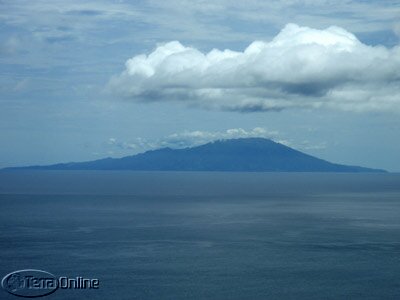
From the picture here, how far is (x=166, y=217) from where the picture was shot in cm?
14888

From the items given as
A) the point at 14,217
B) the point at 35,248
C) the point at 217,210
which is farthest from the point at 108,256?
the point at 217,210

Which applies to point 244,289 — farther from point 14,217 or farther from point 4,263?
point 14,217

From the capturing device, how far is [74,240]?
343ft

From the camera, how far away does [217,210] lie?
17325 centimetres

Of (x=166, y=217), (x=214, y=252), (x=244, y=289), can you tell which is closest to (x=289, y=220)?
(x=166, y=217)

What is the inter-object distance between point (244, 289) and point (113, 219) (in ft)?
248

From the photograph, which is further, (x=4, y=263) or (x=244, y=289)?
(x=4, y=263)

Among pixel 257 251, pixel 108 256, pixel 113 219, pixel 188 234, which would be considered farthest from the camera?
pixel 113 219

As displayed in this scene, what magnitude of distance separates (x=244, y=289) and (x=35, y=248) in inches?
1559

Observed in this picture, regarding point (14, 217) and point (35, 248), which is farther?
point (14, 217)

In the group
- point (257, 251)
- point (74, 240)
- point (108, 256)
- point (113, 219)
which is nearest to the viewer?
point (108, 256)

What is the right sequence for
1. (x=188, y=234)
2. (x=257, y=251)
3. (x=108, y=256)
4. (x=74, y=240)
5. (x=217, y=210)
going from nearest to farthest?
(x=108, y=256), (x=257, y=251), (x=74, y=240), (x=188, y=234), (x=217, y=210)

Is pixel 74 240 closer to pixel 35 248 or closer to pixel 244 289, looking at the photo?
pixel 35 248

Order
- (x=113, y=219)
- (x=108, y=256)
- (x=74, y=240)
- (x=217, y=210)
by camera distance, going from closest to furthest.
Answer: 1. (x=108, y=256)
2. (x=74, y=240)
3. (x=113, y=219)
4. (x=217, y=210)
